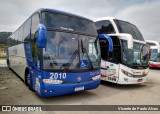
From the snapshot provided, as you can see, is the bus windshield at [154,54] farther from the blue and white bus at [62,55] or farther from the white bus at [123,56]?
the blue and white bus at [62,55]

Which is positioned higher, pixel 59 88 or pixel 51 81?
pixel 51 81

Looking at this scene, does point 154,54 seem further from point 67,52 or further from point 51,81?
point 51,81

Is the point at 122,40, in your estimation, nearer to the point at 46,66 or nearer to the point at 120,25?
the point at 120,25

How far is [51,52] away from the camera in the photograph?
553 centimetres

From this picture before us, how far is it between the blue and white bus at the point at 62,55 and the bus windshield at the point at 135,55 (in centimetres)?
217

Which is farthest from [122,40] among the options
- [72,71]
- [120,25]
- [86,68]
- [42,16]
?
[42,16]

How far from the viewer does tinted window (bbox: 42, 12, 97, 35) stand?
5.77m

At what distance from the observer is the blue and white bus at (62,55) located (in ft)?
17.7

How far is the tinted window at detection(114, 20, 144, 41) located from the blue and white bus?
2.77 meters

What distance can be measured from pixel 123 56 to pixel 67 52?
11.6ft

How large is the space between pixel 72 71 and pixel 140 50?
15.9 ft

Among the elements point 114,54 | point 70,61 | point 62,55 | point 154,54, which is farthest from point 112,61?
point 154,54

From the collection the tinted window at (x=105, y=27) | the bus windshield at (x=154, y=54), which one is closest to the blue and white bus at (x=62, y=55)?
the tinted window at (x=105, y=27)

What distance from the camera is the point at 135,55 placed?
8.67m
